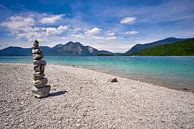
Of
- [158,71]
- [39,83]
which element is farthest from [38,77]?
[158,71]

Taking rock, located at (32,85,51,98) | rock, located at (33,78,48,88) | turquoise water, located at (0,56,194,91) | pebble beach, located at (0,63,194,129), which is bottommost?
turquoise water, located at (0,56,194,91)

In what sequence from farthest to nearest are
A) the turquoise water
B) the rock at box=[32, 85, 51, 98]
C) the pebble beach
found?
1. the turquoise water
2. the rock at box=[32, 85, 51, 98]
3. the pebble beach

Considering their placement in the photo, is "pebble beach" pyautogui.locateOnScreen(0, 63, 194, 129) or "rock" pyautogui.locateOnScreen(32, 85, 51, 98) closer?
"pebble beach" pyautogui.locateOnScreen(0, 63, 194, 129)

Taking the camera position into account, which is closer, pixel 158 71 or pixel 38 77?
pixel 38 77

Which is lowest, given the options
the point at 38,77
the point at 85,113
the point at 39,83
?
the point at 85,113

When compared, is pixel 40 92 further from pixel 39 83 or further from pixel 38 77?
pixel 38 77

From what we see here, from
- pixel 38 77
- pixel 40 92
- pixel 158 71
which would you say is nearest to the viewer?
pixel 40 92

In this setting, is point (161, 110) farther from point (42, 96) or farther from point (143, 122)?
point (42, 96)

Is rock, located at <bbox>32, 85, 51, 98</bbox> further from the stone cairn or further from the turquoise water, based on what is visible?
the turquoise water

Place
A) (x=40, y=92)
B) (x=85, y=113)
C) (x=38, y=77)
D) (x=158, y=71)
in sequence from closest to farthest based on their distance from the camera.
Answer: (x=85, y=113)
(x=40, y=92)
(x=38, y=77)
(x=158, y=71)

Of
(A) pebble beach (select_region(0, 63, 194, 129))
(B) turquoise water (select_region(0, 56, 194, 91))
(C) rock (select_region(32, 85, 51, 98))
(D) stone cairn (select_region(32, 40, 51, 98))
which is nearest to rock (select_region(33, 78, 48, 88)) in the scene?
(D) stone cairn (select_region(32, 40, 51, 98))

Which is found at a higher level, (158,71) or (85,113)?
(85,113)

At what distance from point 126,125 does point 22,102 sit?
6.26 meters

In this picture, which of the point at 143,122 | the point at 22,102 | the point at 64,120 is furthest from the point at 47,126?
the point at 143,122
